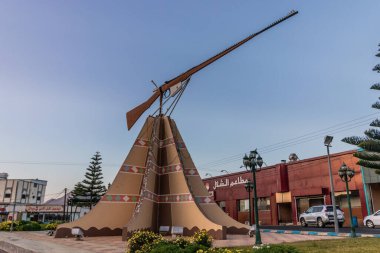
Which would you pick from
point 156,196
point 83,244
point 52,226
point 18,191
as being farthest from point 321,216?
point 18,191

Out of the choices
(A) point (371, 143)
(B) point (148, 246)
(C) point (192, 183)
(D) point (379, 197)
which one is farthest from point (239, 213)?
(B) point (148, 246)

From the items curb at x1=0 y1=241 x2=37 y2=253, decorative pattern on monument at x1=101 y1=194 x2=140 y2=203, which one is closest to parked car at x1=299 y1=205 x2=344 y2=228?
decorative pattern on monument at x1=101 y1=194 x2=140 y2=203

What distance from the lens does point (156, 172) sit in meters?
21.5

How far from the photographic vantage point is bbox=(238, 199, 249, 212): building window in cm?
4172

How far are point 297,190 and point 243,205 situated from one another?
33.6ft

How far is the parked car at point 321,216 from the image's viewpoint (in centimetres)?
2505

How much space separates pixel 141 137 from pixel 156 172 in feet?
9.67

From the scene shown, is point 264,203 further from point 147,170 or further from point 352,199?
point 147,170

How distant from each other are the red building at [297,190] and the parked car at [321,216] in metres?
3.96

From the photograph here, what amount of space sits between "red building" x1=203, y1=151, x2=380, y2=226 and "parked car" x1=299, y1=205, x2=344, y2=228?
13.0 ft

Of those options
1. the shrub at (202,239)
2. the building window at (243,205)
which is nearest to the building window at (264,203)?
the building window at (243,205)

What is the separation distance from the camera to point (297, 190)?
34031mm

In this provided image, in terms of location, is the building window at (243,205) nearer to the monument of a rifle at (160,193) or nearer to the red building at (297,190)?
the red building at (297,190)

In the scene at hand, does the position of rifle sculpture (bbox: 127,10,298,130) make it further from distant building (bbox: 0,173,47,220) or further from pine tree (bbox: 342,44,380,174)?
distant building (bbox: 0,173,47,220)
